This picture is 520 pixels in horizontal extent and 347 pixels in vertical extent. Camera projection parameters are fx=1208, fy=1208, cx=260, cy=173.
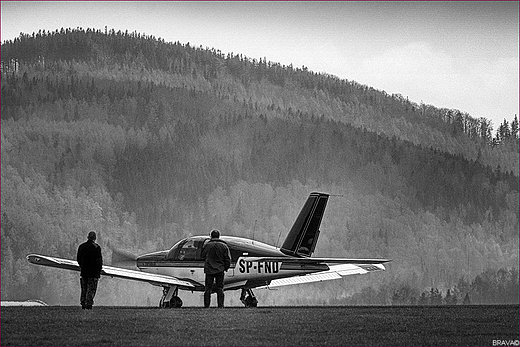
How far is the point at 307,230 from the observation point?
44500mm

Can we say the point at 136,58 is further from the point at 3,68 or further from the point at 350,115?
the point at 350,115

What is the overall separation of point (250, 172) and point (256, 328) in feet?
429

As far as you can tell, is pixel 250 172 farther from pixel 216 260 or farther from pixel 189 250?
pixel 216 260

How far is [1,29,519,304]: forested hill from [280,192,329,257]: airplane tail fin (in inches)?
2849

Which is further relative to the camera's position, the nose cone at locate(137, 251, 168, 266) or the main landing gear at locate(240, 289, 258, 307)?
the nose cone at locate(137, 251, 168, 266)

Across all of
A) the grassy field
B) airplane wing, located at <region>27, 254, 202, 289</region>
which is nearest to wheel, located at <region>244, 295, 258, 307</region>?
airplane wing, located at <region>27, 254, 202, 289</region>

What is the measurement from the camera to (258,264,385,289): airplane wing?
138 ft

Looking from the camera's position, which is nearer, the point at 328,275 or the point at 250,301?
the point at 250,301

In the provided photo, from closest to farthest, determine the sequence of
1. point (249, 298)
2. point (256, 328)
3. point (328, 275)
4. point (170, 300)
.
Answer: point (256, 328)
point (170, 300)
point (249, 298)
point (328, 275)

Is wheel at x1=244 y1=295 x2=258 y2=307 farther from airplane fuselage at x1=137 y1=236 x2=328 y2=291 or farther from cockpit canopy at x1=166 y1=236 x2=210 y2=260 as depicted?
cockpit canopy at x1=166 y1=236 x2=210 y2=260

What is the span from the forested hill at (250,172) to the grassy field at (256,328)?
3456 inches

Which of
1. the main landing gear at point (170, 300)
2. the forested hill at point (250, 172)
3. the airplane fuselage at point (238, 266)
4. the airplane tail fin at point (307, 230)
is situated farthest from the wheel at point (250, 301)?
the forested hill at point (250, 172)

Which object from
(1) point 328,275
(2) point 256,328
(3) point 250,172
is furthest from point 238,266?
(3) point 250,172

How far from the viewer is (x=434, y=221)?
469 ft
